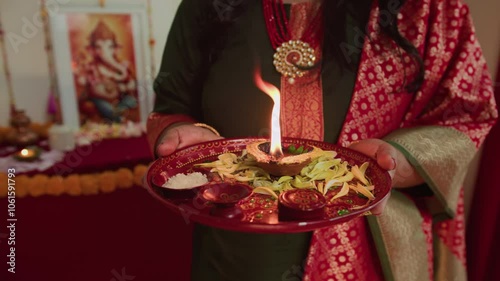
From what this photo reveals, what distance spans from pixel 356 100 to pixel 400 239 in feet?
1.08

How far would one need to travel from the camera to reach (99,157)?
179 cm

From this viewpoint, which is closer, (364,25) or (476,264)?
(364,25)

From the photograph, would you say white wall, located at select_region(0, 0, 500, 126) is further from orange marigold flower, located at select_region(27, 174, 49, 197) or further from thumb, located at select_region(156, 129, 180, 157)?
thumb, located at select_region(156, 129, 180, 157)

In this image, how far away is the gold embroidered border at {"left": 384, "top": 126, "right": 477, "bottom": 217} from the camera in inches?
33.4

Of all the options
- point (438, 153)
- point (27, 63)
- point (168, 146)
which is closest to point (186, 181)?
point (168, 146)

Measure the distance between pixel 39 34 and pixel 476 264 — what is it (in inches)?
88.2

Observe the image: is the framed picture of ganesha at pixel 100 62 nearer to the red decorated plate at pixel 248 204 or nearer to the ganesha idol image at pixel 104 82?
the ganesha idol image at pixel 104 82

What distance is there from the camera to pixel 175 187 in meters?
0.62

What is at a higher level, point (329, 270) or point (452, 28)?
point (452, 28)

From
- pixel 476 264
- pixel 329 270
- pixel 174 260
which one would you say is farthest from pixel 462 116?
pixel 174 260

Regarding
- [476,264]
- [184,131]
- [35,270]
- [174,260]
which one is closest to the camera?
[184,131]

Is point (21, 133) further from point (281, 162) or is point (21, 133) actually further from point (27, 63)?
point (281, 162)

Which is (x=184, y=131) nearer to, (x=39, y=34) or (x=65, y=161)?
(x=65, y=161)

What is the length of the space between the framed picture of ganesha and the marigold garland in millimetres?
617
